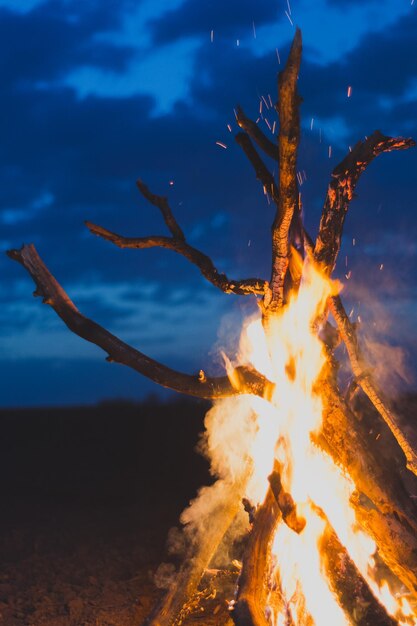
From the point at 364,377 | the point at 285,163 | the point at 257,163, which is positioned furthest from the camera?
the point at 364,377

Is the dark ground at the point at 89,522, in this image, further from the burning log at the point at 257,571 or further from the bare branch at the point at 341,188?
the bare branch at the point at 341,188

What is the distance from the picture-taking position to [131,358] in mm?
4047

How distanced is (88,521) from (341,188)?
583 cm

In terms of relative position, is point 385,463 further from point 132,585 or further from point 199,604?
point 132,585

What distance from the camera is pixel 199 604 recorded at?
4.77m

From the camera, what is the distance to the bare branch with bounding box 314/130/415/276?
339cm

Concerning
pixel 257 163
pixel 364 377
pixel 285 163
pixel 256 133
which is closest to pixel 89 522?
pixel 364 377

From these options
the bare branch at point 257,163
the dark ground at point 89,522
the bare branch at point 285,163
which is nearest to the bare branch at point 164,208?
the bare branch at point 257,163

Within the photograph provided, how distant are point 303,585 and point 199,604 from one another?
1.15 m

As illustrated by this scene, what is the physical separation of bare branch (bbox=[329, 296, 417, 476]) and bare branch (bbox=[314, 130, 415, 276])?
51 cm

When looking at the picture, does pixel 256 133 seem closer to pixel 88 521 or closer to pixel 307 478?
pixel 307 478

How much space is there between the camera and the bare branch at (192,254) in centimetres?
392

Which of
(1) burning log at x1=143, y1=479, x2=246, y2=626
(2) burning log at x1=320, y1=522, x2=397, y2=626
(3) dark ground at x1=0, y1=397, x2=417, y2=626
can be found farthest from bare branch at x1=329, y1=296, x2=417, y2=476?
(1) burning log at x1=143, y1=479, x2=246, y2=626

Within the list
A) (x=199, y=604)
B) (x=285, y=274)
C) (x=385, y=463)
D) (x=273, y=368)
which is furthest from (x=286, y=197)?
(x=199, y=604)
